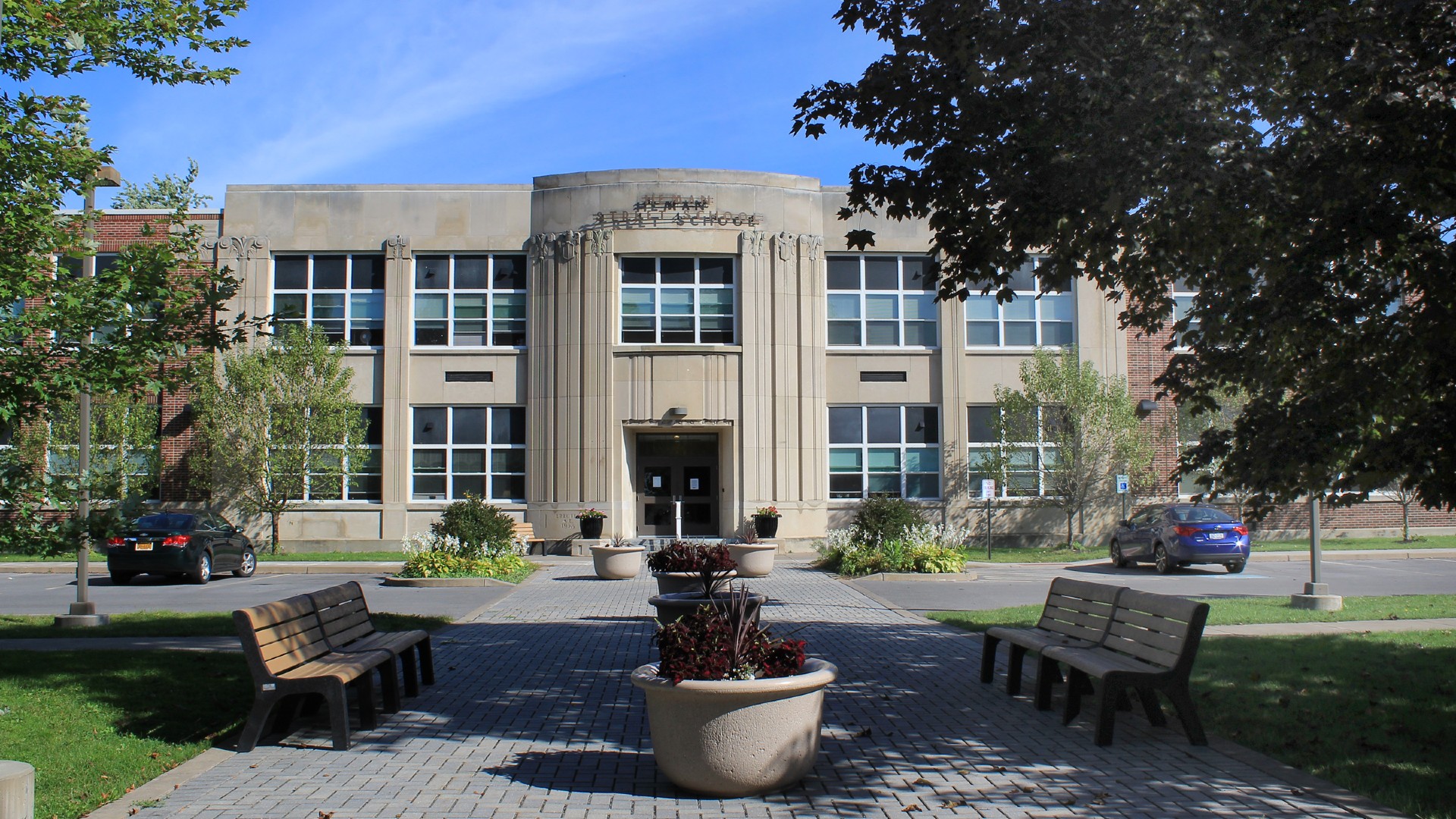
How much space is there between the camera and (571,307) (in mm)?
31469

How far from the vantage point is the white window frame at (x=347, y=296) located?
32.4 m

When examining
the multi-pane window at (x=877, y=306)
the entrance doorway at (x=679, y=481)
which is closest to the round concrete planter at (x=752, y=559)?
the entrance doorway at (x=679, y=481)

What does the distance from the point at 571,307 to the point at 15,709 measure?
78.5 feet

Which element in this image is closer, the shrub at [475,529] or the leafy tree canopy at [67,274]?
the leafy tree canopy at [67,274]

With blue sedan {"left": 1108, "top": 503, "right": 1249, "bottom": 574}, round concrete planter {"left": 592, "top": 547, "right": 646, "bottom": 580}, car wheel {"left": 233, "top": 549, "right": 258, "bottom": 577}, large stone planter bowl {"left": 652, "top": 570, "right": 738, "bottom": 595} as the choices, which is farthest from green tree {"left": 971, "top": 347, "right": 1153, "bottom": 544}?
large stone planter bowl {"left": 652, "top": 570, "right": 738, "bottom": 595}

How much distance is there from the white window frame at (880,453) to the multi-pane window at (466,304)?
965 centimetres

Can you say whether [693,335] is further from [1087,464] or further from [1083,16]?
[1083,16]

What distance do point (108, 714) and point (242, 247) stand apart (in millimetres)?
26865

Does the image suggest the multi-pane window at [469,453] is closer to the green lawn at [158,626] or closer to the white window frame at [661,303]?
the white window frame at [661,303]

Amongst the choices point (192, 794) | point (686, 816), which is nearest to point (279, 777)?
point (192, 794)

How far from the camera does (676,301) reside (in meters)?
31.9

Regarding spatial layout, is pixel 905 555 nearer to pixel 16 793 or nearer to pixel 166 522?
pixel 166 522

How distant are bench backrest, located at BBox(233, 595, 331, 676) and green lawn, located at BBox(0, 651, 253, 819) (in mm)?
746

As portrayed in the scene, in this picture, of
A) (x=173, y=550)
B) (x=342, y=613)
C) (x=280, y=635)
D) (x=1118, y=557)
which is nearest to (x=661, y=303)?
(x=1118, y=557)
